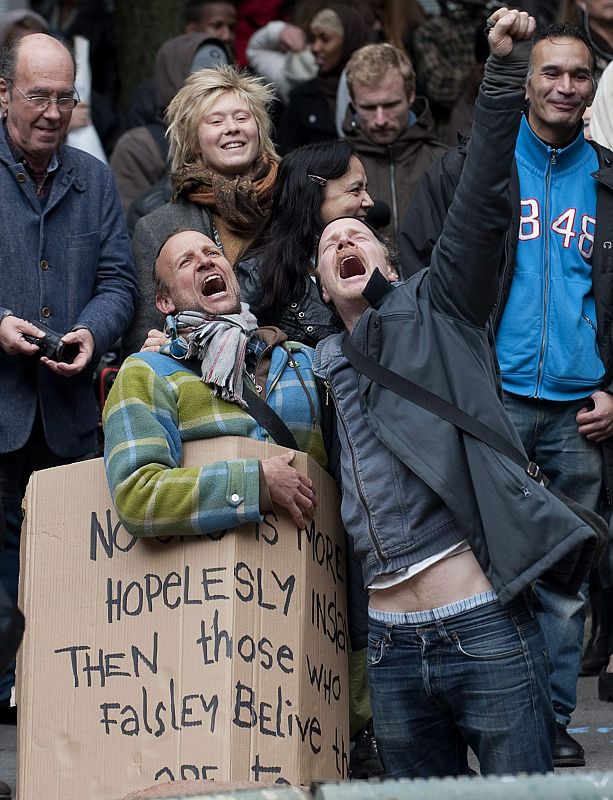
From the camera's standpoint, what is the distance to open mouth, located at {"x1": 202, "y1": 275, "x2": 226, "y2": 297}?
419cm

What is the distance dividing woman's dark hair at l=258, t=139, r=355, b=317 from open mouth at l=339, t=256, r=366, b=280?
83cm

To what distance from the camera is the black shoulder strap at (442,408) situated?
3.41 meters

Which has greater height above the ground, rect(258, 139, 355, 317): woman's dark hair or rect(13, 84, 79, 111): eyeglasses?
rect(13, 84, 79, 111): eyeglasses

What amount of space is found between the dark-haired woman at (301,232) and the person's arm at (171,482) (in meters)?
0.79

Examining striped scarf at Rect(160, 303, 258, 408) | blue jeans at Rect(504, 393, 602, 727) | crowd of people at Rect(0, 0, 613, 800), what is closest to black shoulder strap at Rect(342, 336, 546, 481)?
crowd of people at Rect(0, 0, 613, 800)

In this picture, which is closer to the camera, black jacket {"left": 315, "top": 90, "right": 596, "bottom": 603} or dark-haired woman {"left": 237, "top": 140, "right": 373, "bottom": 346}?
black jacket {"left": 315, "top": 90, "right": 596, "bottom": 603}

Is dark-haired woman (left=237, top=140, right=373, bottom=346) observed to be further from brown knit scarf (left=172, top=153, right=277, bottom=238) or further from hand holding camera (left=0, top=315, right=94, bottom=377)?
hand holding camera (left=0, top=315, right=94, bottom=377)

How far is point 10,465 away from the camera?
5.21 meters

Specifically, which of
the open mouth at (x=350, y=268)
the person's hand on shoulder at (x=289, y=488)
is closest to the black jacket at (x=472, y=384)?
the open mouth at (x=350, y=268)

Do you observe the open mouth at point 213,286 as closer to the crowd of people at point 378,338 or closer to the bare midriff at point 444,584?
the crowd of people at point 378,338

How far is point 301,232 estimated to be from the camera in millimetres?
4633

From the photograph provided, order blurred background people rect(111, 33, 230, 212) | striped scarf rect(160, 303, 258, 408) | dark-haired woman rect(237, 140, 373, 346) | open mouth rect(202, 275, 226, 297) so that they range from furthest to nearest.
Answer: blurred background people rect(111, 33, 230, 212) → dark-haired woman rect(237, 140, 373, 346) → open mouth rect(202, 275, 226, 297) → striped scarf rect(160, 303, 258, 408)

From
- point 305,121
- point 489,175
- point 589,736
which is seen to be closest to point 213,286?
point 489,175

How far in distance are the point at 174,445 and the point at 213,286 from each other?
1.86 ft
